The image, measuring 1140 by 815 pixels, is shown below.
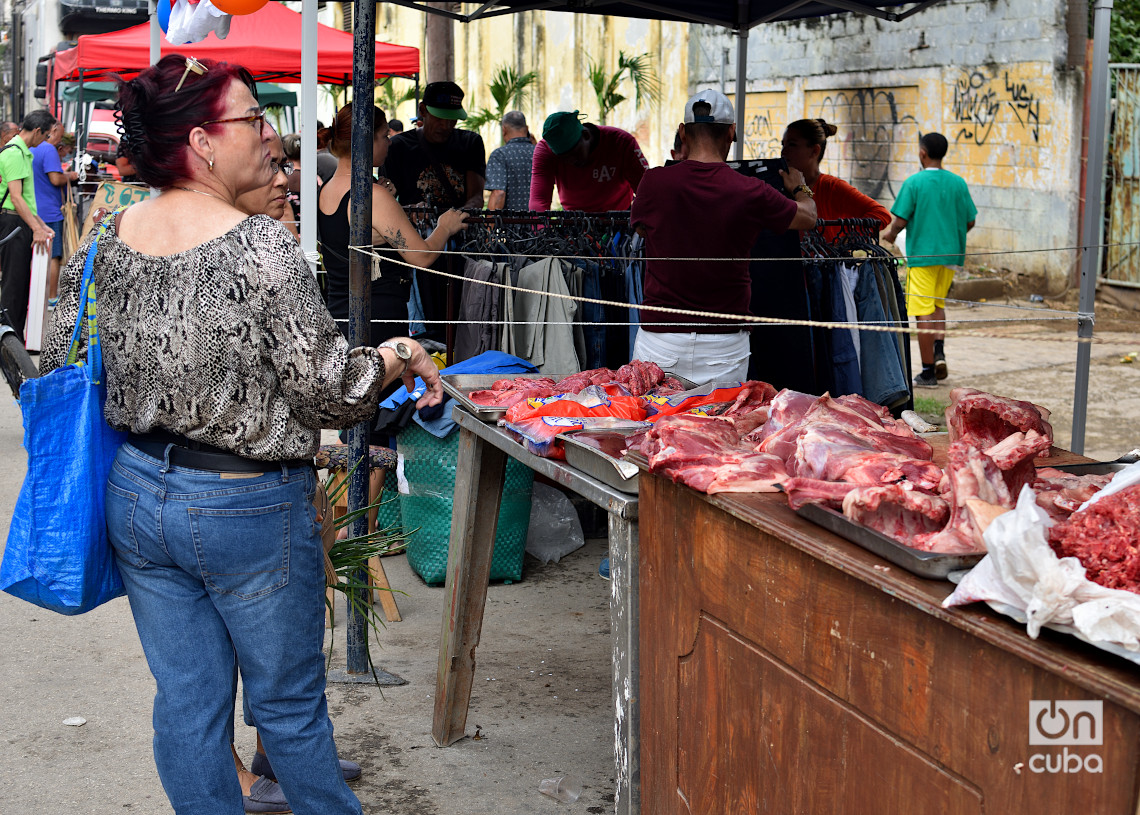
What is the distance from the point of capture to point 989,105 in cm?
1235

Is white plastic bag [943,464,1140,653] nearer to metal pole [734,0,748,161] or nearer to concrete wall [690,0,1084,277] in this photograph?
metal pole [734,0,748,161]

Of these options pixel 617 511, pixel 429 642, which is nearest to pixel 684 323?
pixel 429 642

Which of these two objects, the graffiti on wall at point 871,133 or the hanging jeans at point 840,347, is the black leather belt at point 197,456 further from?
the graffiti on wall at point 871,133

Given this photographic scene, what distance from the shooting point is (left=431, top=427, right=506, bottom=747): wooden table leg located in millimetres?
3590

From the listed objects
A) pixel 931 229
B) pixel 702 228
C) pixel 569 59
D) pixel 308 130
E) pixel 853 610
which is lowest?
pixel 853 610

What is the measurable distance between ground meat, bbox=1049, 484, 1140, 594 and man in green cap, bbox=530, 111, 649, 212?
5172 millimetres

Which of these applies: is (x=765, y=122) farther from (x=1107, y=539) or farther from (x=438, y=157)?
(x=1107, y=539)

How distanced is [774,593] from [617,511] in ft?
2.04

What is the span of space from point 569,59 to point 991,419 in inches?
726

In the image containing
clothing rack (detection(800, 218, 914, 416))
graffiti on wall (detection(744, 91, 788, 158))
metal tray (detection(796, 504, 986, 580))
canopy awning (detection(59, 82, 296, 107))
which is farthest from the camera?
canopy awning (detection(59, 82, 296, 107))

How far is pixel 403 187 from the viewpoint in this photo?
6.90 m

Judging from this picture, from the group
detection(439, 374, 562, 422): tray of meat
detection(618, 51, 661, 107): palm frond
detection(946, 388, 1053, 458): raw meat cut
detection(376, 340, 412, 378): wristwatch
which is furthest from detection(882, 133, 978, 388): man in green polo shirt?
detection(618, 51, 661, 107): palm frond

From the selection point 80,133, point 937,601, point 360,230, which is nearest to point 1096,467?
point 937,601

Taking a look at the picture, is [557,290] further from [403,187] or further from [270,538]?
[270,538]
